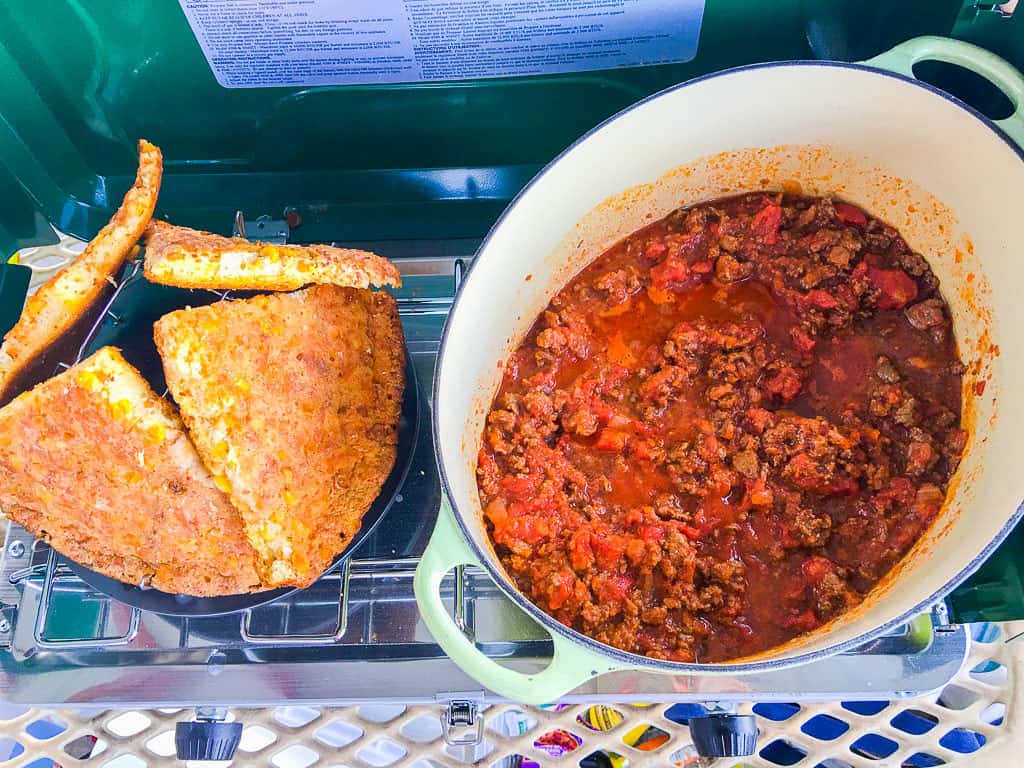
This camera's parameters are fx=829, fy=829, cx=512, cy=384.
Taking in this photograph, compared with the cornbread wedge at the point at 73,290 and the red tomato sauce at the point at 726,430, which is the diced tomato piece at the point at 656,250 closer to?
the red tomato sauce at the point at 726,430

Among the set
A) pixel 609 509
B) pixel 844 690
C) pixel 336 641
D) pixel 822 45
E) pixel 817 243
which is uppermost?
pixel 822 45

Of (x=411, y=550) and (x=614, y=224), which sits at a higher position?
(x=614, y=224)

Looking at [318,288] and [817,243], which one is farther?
[817,243]

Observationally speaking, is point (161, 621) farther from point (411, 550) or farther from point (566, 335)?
point (566, 335)

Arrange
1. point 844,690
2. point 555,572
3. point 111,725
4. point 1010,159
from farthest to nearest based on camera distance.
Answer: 1. point 111,725
2. point 844,690
3. point 555,572
4. point 1010,159

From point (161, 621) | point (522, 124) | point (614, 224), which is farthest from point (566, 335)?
point (161, 621)

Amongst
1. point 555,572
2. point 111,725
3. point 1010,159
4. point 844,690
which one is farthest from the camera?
point 111,725

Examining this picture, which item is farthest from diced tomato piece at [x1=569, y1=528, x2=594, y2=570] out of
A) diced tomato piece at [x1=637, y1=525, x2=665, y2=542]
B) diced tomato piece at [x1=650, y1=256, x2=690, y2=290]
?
diced tomato piece at [x1=650, y1=256, x2=690, y2=290]
